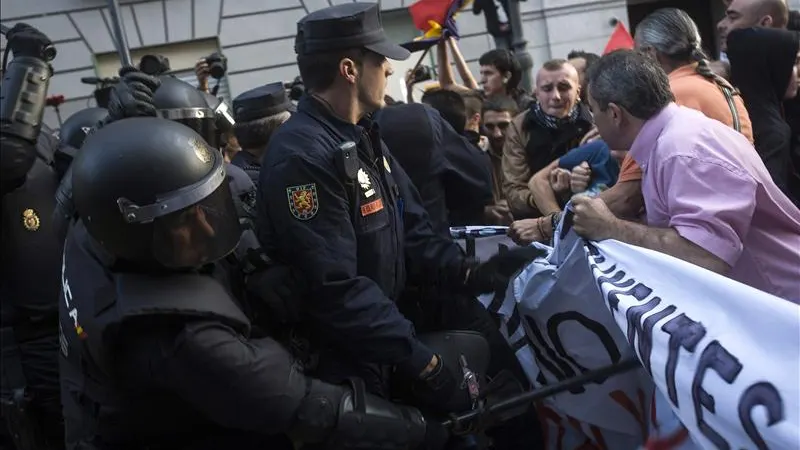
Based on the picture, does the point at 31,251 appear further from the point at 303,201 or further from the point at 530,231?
the point at 530,231

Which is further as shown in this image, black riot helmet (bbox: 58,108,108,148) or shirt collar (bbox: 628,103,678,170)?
black riot helmet (bbox: 58,108,108,148)

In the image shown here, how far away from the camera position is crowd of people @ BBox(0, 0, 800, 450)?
1840 mm

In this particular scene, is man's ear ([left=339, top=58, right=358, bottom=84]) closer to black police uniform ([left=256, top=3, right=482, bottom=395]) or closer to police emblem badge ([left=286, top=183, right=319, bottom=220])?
black police uniform ([left=256, top=3, right=482, bottom=395])

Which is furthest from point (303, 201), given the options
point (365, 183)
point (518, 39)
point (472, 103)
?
point (518, 39)

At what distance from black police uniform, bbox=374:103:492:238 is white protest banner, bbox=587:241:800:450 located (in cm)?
112

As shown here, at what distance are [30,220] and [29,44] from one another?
0.74 metres

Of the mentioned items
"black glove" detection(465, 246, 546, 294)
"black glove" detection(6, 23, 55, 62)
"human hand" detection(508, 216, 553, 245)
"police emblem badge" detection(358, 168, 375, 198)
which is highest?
"black glove" detection(6, 23, 55, 62)

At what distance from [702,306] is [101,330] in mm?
1405

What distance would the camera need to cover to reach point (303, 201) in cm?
216

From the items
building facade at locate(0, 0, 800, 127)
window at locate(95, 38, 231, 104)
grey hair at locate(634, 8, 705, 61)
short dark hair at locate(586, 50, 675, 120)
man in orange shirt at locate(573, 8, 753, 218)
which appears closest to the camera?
short dark hair at locate(586, 50, 675, 120)

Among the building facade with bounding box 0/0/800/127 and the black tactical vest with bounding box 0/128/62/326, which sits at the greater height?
the building facade with bounding box 0/0/800/127

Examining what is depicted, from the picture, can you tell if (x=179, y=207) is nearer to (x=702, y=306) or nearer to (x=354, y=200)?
(x=354, y=200)

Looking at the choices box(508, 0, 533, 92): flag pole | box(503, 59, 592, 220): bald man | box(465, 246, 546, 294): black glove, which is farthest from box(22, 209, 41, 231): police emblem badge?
box(508, 0, 533, 92): flag pole

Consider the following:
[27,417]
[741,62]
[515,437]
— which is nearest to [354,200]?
[515,437]
